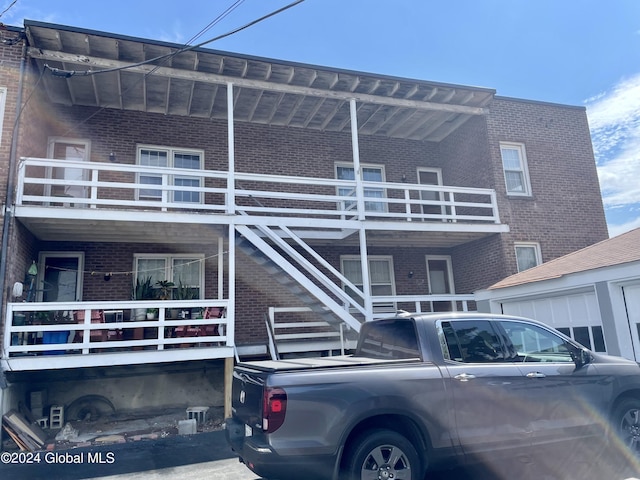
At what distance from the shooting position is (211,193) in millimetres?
11547

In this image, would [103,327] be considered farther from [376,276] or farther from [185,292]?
[376,276]

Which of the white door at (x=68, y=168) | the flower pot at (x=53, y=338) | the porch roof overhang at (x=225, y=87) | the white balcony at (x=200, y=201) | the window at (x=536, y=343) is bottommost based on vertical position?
the window at (x=536, y=343)

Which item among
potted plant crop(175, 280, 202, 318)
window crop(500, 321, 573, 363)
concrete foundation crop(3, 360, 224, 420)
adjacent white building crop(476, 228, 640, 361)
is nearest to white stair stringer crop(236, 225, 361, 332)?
potted plant crop(175, 280, 202, 318)

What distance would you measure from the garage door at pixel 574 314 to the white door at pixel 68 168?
9920mm

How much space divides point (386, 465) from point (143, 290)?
24.4ft

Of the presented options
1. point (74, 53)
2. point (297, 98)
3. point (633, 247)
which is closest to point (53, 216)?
point (74, 53)

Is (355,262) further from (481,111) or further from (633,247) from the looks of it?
(633,247)

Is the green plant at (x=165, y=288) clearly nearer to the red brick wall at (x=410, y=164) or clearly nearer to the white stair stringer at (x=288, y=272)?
the red brick wall at (x=410, y=164)

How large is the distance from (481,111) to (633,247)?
577 cm

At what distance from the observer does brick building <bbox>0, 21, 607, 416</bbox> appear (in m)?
8.52

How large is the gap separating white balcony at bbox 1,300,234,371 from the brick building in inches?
1.4

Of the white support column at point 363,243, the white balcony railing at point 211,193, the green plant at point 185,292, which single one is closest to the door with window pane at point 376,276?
the white balcony railing at point 211,193

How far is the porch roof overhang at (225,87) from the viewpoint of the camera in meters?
8.85

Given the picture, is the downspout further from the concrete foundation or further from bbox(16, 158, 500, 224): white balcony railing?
the concrete foundation
